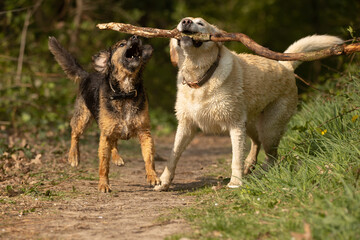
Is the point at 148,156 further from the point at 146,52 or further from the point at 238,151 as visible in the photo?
the point at 146,52

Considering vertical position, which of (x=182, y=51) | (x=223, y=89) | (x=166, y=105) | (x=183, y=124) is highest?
(x=182, y=51)

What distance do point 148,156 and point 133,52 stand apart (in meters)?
1.30

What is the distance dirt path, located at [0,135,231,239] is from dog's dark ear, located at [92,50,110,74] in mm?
1419

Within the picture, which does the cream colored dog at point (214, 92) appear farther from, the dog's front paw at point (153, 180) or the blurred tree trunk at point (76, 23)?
Answer: the blurred tree trunk at point (76, 23)

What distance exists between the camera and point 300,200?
3992 millimetres

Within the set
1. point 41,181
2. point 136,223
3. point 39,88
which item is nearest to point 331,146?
point 136,223

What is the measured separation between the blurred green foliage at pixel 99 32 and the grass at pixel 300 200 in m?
2.77

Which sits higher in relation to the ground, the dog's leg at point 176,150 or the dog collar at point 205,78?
the dog collar at point 205,78

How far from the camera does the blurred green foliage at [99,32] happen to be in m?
10.1

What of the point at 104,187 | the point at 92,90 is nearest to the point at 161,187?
the point at 104,187

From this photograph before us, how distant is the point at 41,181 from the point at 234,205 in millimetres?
2748

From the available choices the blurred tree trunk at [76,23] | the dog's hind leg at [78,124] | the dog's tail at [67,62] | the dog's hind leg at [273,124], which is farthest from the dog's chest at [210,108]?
the blurred tree trunk at [76,23]

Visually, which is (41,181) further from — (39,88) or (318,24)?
(318,24)

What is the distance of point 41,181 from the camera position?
242 inches
